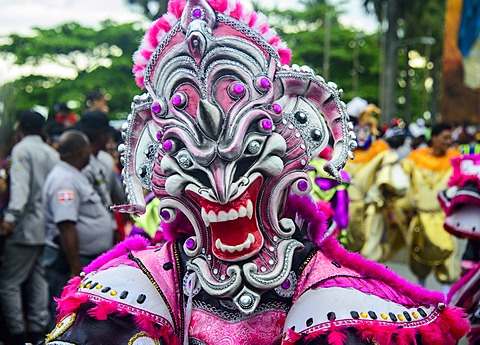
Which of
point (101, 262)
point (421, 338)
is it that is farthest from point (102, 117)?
point (421, 338)

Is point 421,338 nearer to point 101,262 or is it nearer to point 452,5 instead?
point 101,262

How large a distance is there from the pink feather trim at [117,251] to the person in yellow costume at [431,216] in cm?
581

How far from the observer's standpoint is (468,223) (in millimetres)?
3879

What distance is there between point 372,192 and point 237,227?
6191mm

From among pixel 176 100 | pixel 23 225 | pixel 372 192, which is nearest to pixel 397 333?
pixel 176 100

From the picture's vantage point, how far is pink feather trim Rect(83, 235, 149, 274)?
92.0 inches

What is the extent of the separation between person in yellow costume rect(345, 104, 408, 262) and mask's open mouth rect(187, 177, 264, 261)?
5.52m

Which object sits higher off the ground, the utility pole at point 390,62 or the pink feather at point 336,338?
the pink feather at point 336,338

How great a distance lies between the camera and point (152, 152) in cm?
227

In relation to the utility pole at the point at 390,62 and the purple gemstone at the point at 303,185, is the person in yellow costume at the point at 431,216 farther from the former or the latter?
the utility pole at the point at 390,62

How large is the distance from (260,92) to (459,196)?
7.10ft

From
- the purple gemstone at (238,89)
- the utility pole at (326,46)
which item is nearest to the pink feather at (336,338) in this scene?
the purple gemstone at (238,89)

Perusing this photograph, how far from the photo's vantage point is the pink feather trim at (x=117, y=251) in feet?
7.66

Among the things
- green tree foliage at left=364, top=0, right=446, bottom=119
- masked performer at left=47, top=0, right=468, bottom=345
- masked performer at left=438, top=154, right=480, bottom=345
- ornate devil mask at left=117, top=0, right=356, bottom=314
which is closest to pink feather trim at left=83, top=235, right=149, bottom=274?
masked performer at left=47, top=0, right=468, bottom=345
